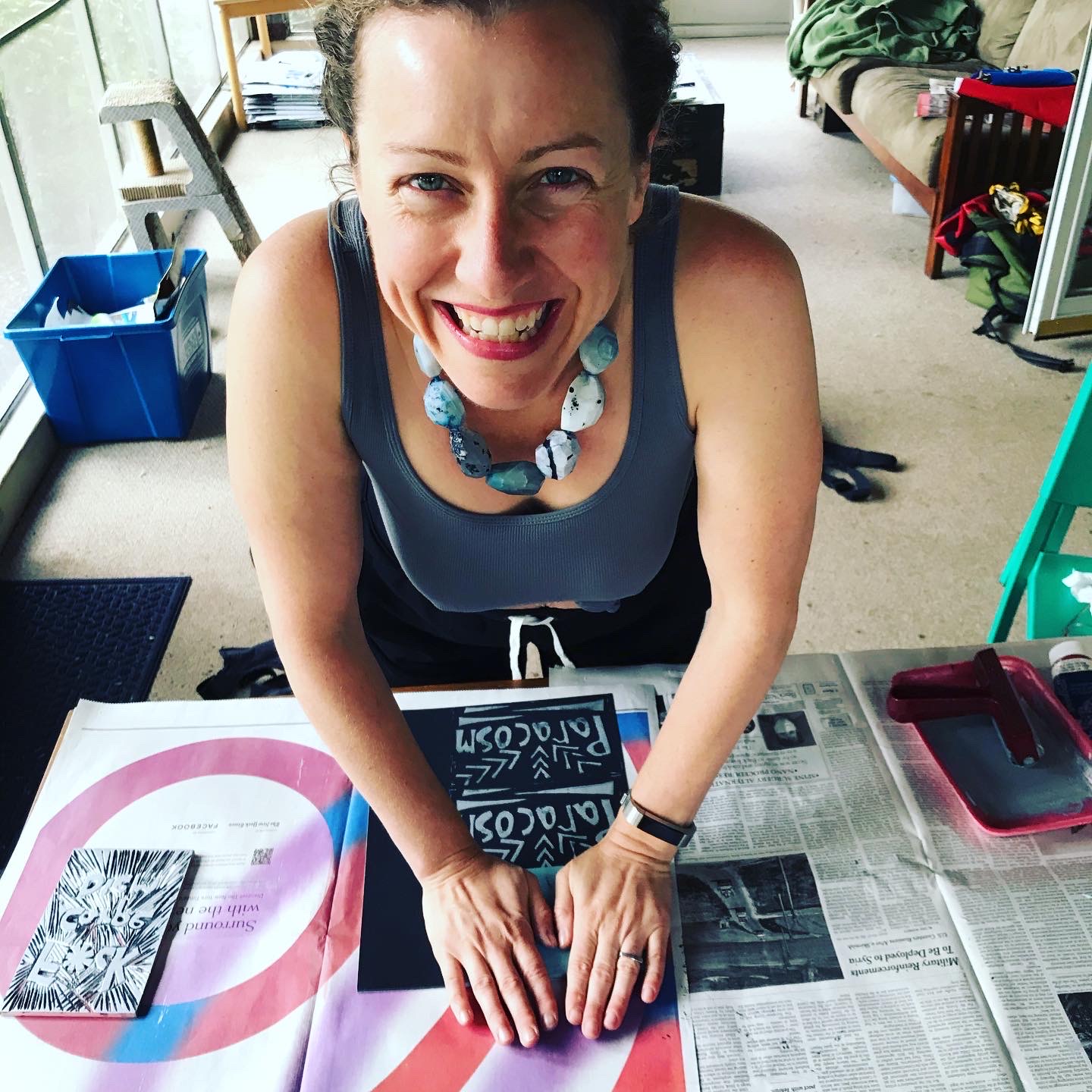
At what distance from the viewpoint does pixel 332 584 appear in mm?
788

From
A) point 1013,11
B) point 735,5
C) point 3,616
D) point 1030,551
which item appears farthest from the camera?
point 735,5

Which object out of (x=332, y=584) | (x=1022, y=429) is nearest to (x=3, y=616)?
(x=332, y=584)

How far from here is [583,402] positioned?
0.78 metres

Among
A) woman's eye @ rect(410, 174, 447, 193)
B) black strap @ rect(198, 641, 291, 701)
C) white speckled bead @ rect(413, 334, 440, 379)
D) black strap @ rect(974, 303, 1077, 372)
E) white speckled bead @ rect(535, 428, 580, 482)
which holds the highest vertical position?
woman's eye @ rect(410, 174, 447, 193)

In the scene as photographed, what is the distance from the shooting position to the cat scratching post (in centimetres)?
240

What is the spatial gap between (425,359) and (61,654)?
1.28 m

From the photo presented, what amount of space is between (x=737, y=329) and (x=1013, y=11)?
377 cm

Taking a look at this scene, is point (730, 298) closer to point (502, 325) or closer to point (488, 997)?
point (502, 325)

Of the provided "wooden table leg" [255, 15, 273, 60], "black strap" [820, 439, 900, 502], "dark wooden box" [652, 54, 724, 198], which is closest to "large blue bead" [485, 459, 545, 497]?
"black strap" [820, 439, 900, 502]

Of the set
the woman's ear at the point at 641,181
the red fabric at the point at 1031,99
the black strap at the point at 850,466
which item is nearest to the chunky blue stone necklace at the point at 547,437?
the woman's ear at the point at 641,181

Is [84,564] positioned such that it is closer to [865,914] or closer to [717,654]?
[717,654]

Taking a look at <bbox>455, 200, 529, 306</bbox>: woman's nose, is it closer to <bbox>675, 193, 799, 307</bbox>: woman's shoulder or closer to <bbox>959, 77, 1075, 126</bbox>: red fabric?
<bbox>675, 193, 799, 307</bbox>: woman's shoulder

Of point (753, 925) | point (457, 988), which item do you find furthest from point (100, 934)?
point (753, 925)

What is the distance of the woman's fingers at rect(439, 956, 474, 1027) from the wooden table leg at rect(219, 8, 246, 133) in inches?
169
